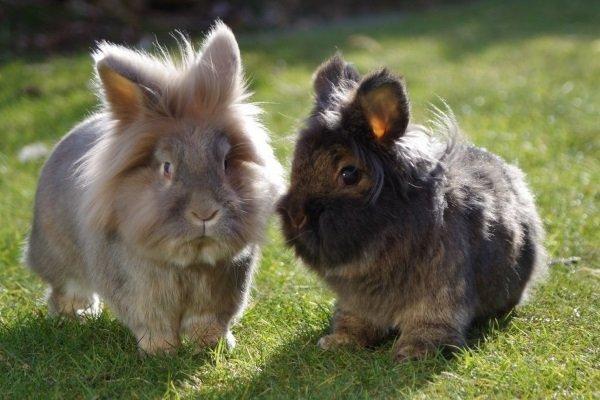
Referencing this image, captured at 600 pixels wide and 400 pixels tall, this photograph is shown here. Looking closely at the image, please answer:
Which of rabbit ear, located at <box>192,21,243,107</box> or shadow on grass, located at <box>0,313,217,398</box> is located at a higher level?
rabbit ear, located at <box>192,21,243,107</box>

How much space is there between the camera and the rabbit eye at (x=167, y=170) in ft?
10.8

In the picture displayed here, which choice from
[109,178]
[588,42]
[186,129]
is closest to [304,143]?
[186,129]

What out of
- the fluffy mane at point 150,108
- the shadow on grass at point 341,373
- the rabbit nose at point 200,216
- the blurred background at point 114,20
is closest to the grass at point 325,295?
the shadow on grass at point 341,373

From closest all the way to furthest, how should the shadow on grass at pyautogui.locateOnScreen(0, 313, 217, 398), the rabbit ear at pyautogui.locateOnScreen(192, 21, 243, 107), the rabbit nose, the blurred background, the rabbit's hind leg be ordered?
the rabbit nose → the shadow on grass at pyautogui.locateOnScreen(0, 313, 217, 398) → the rabbit ear at pyautogui.locateOnScreen(192, 21, 243, 107) → the rabbit's hind leg → the blurred background

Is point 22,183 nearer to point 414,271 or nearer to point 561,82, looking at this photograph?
point 414,271

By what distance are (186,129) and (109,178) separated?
13.7 inches

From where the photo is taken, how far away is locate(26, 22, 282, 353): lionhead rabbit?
3.21 m

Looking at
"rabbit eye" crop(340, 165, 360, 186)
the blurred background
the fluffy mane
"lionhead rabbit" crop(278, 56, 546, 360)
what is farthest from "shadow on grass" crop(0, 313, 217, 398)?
the blurred background

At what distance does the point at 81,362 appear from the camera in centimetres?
347

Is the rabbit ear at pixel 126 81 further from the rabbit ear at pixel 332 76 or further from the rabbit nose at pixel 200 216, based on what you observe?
the rabbit ear at pixel 332 76

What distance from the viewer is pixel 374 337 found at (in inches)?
141

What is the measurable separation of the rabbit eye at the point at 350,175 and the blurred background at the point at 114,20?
709cm

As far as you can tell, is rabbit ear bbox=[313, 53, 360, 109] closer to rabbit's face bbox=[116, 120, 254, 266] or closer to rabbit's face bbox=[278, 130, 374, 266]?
rabbit's face bbox=[278, 130, 374, 266]

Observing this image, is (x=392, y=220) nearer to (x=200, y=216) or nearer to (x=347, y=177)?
(x=347, y=177)
